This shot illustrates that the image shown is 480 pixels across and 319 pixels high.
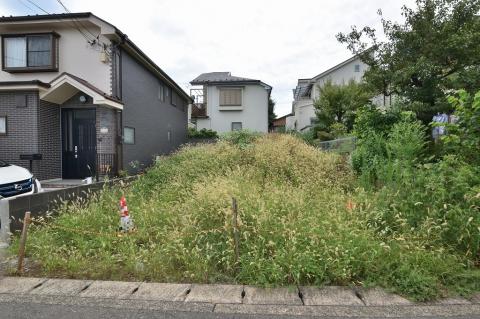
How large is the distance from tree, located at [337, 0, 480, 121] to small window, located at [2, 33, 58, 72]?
10288 mm

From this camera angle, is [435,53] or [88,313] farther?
[435,53]

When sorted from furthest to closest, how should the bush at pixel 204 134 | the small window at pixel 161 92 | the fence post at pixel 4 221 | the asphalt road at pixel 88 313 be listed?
the bush at pixel 204 134 < the small window at pixel 161 92 < the fence post at pixel 4 221 < the asphalt road at pixel 88 313

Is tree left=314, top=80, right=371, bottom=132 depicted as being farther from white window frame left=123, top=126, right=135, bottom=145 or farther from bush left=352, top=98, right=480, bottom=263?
bush left=352, top=98, right=480, bottom=263

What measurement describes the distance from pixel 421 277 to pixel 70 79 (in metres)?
9.75

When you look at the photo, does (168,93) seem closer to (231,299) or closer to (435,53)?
(435,53)

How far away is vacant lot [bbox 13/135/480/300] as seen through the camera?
3643 millimetres

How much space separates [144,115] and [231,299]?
1127cm

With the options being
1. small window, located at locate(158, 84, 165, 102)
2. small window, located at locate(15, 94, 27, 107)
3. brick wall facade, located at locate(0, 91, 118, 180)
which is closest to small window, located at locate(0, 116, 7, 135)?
brick wall facade, located at locate(0, 91, 118, 180)

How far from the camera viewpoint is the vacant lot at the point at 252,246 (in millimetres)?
3643

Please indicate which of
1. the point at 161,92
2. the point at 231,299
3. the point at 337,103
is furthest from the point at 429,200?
the point at 337,103

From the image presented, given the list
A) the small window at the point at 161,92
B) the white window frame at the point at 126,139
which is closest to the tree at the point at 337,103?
the small window at the point at 161,92

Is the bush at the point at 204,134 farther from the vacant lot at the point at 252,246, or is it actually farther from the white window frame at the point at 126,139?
the vacant lot at the point at 252,246

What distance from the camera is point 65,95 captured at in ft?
34.6

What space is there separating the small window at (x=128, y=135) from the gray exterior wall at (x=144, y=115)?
0.12 m
